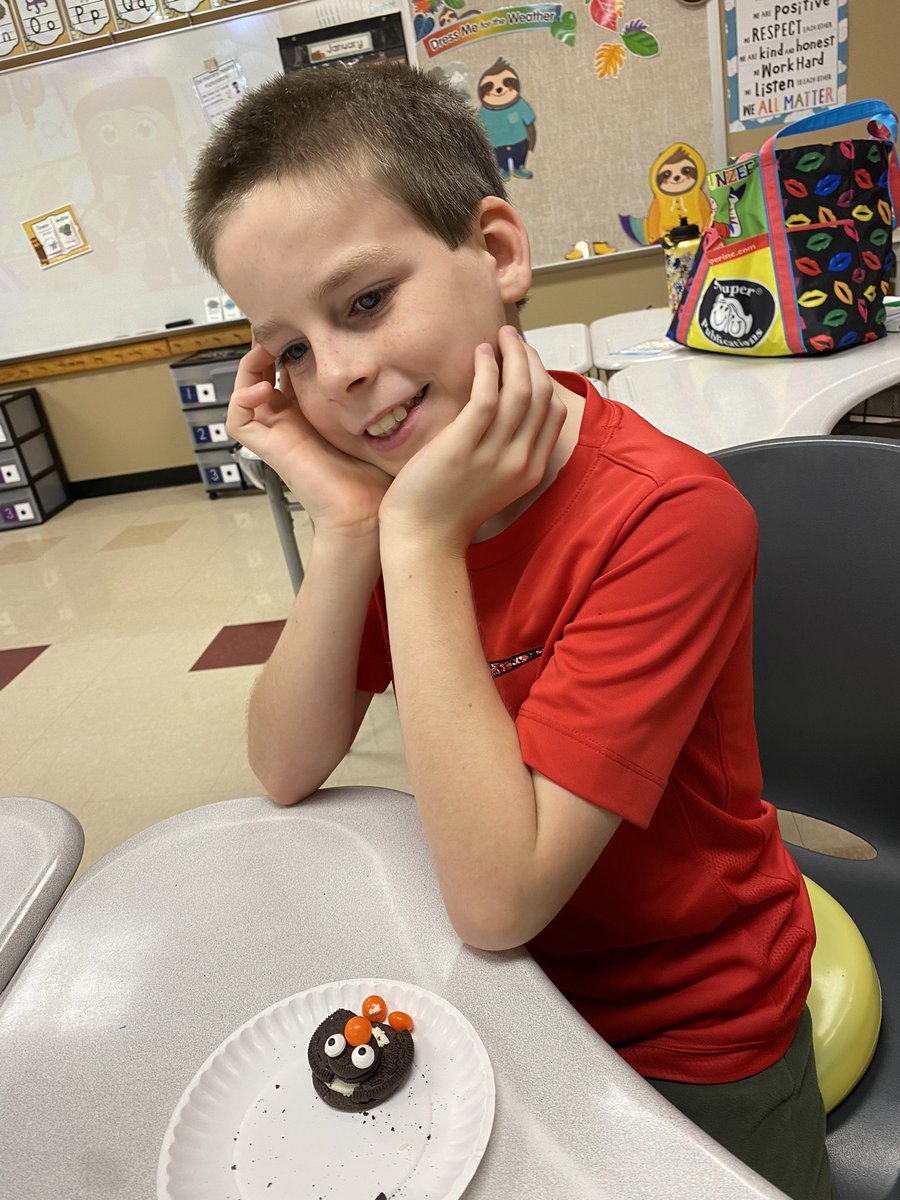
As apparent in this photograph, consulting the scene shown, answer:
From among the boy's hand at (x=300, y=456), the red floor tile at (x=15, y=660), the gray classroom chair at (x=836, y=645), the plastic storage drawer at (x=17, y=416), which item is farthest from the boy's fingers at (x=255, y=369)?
the plastic storage drawer at (x=17, y=416)

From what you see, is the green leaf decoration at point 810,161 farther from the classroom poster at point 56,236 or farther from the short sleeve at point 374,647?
the classroom poster at point 56,236

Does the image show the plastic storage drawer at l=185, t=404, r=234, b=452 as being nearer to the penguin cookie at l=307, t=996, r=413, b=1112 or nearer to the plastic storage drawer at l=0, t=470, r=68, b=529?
the plastic storage drawer at l=0, t=470, r=68, b=529

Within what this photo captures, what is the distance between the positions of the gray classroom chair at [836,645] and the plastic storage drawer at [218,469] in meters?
3.59

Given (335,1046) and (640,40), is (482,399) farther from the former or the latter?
(640,40)

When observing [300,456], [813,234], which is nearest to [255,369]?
[300,456]

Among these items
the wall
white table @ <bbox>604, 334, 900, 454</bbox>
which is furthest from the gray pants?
the wall

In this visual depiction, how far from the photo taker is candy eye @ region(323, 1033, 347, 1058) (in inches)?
17.3

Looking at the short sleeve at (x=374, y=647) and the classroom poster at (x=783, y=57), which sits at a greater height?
the classroom poster at (x=783, y=57)

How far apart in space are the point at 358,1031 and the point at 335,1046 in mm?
14

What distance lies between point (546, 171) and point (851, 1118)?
372 centimetres

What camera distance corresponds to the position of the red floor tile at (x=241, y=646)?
258 centimetres

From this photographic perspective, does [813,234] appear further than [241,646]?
No

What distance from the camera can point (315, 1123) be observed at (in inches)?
17.0

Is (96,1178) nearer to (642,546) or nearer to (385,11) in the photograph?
(642,546)
